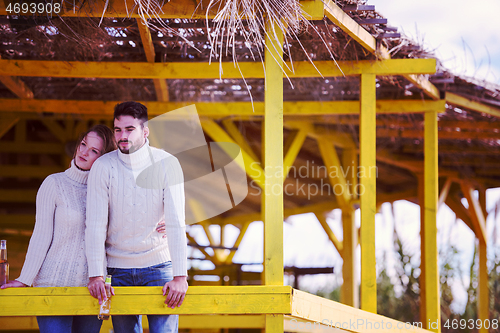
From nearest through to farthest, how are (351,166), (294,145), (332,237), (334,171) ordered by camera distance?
(294,145), (334,171), (351,166), (332,237)

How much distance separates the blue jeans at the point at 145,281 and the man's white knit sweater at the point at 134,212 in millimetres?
34

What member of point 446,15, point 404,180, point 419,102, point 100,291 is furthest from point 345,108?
point 446,15

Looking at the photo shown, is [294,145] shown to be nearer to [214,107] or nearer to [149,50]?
[214,107]

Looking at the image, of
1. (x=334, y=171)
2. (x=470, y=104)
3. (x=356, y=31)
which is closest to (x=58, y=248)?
(x=356, y=31)

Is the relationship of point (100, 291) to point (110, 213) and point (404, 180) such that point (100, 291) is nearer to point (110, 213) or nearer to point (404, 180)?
point (110, 213)

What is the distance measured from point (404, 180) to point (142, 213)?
6.44m

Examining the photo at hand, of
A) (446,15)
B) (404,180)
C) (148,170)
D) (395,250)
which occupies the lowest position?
(148,170)

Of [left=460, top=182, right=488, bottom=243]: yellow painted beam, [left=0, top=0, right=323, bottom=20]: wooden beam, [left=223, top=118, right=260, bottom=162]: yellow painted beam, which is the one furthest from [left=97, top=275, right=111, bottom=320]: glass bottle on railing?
[left=460, top=182, right=488, bottom=243]: yellow painted beam

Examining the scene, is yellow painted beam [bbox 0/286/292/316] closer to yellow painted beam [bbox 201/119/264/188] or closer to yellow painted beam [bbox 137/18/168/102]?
yellow painted beam [bbox 137/18/168/102]

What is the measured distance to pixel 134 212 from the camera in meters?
2.48

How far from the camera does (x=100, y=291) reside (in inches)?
94.8

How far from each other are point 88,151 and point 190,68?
1.45m

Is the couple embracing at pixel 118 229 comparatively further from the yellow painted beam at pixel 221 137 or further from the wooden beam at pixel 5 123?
the wooden beam at pixel 5 123

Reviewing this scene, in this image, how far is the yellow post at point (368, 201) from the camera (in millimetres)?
3449
